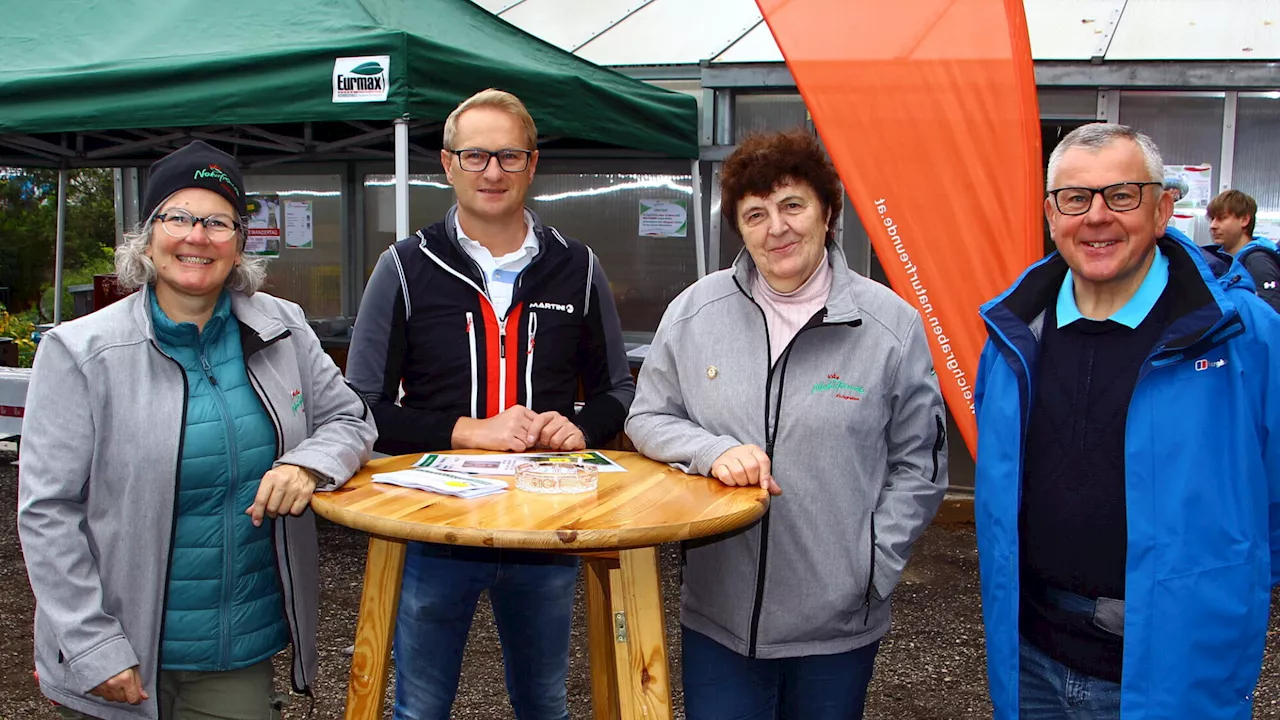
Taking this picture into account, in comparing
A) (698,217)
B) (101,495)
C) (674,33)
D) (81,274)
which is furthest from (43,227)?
(101,495)

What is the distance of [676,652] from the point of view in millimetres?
4109

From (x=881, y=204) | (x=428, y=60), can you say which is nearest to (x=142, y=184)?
(x=428, y=60)

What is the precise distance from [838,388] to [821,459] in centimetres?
14

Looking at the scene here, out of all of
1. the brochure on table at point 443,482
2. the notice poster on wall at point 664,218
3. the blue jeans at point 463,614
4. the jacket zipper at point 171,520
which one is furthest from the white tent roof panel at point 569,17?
the jacket zipper at point 171,520

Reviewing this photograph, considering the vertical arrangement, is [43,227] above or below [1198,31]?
below

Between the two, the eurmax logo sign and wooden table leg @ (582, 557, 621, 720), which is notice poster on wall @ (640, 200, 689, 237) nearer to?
the eurmax logo sign

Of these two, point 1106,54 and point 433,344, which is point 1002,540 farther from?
point 1106,54

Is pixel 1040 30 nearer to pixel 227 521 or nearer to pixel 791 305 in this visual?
pixel 791 305

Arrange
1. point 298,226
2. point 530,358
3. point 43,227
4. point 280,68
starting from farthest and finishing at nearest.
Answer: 1. point 43,227
2. point 298,226
3. point 280,68
4. point 530,358

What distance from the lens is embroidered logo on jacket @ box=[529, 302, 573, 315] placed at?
8.21 feet

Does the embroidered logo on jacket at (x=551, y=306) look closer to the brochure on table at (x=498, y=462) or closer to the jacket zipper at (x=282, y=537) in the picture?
the brochure on table at (x=498, y=462)

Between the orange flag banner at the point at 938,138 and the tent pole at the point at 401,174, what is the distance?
4.87ft

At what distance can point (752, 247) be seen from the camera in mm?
2160

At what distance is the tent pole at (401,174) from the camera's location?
168 inches
